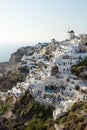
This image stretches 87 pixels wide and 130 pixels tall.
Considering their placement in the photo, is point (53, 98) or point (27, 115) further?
point (53, 98)

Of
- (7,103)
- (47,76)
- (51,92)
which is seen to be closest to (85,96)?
(51,92)

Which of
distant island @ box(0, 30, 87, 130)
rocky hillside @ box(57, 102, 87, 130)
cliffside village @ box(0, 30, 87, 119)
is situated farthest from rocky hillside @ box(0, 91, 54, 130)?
rocky hillside @ box(57, 102, 87, 130)

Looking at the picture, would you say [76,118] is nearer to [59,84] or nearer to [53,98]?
[53,98]

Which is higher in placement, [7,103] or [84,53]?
[84,53]

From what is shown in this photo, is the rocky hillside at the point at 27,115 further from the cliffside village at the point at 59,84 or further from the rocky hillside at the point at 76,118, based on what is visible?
the rocky hillside at the point at 76,118

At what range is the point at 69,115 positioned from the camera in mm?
44625

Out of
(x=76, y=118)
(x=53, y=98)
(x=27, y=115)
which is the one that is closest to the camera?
(x=76, y=118)

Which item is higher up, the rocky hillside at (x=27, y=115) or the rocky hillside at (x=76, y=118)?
the rocky hillside at (x=76, y=118)

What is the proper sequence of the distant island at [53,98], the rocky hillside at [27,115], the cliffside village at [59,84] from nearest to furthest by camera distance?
1. the distant island at [53,98]
2. the rocky hillside at [27,115]
3. the cliffside village at [59,84]

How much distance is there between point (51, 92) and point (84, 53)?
1481 cm

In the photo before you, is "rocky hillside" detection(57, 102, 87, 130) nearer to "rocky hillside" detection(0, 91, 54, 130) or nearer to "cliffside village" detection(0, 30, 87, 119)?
"cliffside village" detection(0, 30, 87, 119)

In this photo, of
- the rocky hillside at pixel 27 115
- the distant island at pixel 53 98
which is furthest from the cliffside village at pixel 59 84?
the rocky hillside at pixel 27 115

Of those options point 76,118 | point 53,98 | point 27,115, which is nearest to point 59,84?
point 53,98

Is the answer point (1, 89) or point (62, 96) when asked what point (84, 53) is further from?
point (1, 89)
